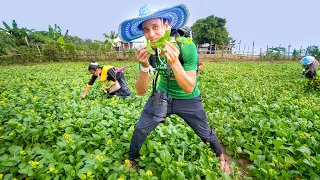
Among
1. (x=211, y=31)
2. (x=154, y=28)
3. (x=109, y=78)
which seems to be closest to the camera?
(x=154, y=28)

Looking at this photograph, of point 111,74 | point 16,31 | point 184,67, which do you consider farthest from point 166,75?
point 16,31

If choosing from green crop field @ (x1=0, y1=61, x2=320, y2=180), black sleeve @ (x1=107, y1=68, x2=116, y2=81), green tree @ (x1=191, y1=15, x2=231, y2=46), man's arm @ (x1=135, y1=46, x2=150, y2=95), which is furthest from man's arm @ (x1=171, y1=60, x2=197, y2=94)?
green tree @ (x1=191, y1=15, x2=231, y2=46)

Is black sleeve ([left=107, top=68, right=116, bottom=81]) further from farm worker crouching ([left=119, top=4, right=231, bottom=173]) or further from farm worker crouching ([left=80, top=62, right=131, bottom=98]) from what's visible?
farm worker crouching ([left=119, top=4, right=231, bottom=173])

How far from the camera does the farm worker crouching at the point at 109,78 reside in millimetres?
5086

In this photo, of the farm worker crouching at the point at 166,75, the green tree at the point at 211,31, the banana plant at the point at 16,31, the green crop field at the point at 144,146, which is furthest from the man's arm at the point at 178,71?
the green tree at the point at 211,31

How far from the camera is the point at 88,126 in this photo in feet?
11.0

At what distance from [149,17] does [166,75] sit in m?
0.66

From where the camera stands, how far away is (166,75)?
2.20 m

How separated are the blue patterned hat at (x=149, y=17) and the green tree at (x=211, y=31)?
121ft

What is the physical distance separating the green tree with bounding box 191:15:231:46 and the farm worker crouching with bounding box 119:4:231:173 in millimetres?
36712

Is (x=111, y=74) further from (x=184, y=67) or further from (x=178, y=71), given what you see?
(x=178, y=71)

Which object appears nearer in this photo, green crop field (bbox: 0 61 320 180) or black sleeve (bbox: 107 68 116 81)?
green crop field (bbox: 0 61 320 180)

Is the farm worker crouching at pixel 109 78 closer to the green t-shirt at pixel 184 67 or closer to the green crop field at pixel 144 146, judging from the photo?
the green crop field at pixel 144 146

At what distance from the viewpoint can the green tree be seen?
121 ft
